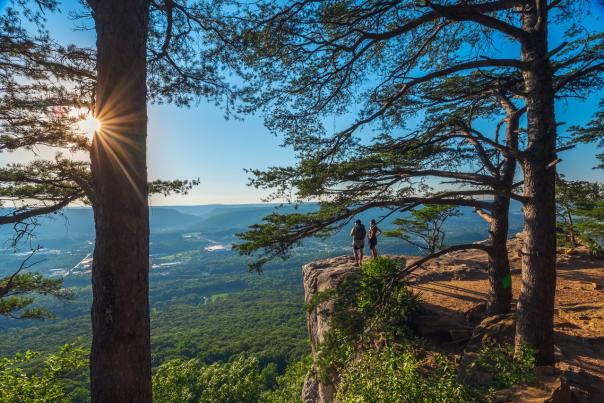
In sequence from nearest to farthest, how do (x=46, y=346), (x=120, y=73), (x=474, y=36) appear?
(x=120, y=73) < (x=474, y=36) < (x=46, y=346)

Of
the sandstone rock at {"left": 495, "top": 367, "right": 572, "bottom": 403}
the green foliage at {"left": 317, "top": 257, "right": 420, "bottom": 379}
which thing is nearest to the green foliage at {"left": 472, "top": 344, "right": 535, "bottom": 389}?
the sandstone rock at {"left": 495, "top": 367, "right": 572, "bottom": 403}

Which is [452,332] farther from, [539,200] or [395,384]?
[539,200]

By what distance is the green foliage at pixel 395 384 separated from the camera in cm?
325

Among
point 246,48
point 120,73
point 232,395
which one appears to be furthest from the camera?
point 232,395

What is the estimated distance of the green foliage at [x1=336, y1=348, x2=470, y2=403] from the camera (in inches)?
128

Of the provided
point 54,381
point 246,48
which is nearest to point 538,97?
point 246,48

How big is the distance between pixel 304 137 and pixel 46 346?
257ft

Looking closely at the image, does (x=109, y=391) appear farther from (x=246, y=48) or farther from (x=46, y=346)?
(x=46, y=346)

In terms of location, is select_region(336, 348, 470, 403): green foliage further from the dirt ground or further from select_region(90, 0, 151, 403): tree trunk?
select_region(90, 0, 151, 403): tree trunk

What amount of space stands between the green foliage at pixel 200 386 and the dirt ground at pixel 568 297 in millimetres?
15942

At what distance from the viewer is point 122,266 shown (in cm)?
247

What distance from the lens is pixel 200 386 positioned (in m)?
20.3

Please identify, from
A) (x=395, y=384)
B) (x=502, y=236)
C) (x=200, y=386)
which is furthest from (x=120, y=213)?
(x=200, y=386)

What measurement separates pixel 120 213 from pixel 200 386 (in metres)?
23.0
